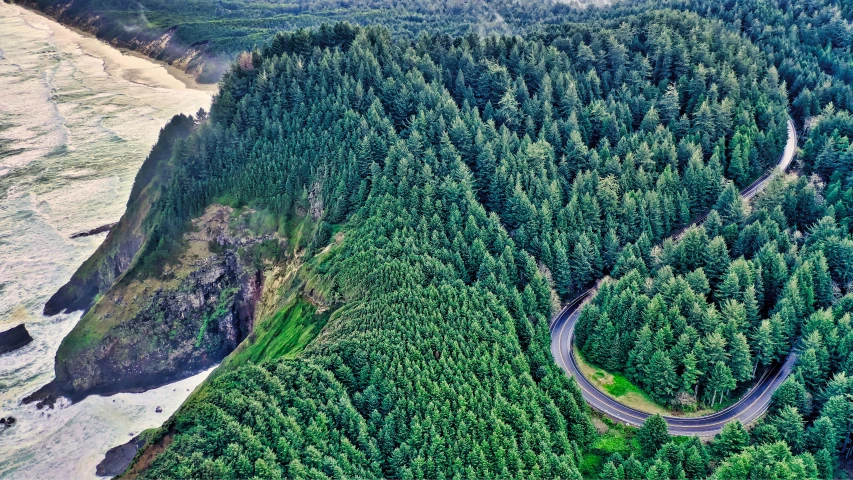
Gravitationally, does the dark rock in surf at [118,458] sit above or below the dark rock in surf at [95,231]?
below

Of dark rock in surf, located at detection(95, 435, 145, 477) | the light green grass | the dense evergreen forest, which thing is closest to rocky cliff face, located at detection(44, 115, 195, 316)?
the dense evergreen forest

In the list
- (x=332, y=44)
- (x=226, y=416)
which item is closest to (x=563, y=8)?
(x=332, y=44)

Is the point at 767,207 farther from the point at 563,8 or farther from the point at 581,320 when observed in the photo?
the point at 563,8

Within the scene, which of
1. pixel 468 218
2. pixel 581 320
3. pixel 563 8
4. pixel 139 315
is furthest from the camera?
pixel 563 8

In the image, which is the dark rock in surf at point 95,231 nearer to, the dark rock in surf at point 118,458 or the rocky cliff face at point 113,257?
the rocky cliff face at point 113,257

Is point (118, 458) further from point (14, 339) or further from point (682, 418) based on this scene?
point (682, 418)

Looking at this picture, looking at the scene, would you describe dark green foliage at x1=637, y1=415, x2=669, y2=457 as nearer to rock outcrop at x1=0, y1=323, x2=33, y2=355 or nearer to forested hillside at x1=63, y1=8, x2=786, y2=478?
forested hillside at x1=63, y1=8, x2=786, y2=478

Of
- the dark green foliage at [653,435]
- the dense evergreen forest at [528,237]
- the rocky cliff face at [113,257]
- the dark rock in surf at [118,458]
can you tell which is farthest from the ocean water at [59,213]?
the dark green foliage at [653,435]
